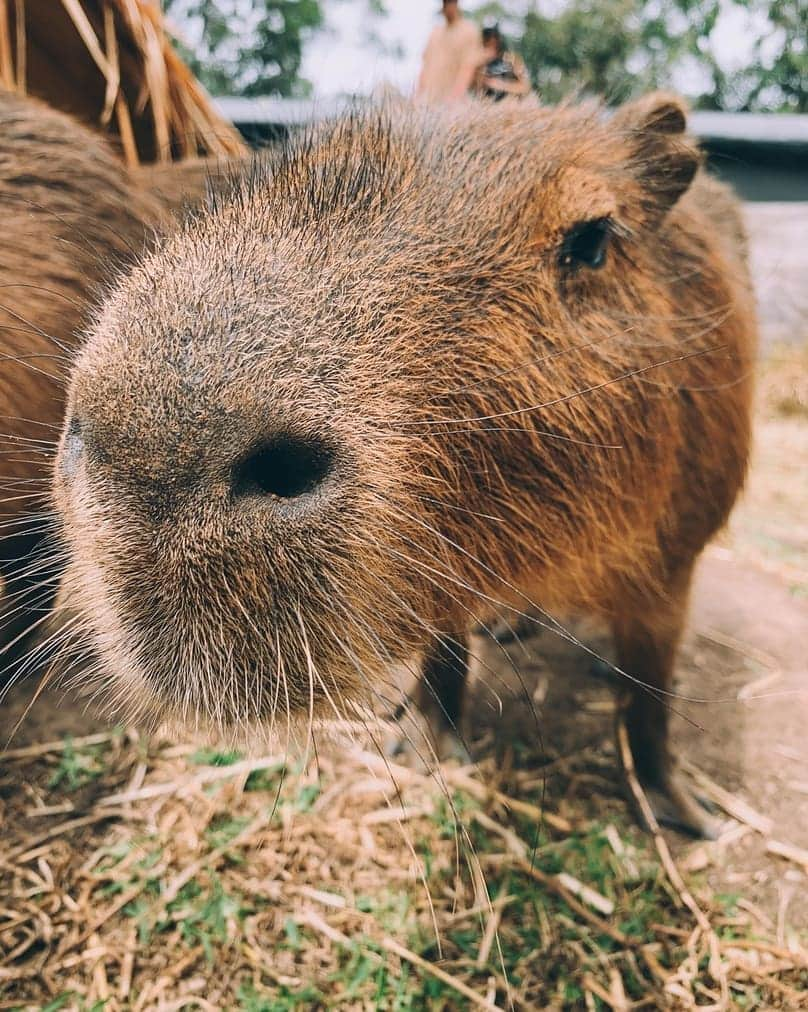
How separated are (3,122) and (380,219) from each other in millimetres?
1122

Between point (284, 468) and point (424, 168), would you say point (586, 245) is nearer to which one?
point (424, 168)

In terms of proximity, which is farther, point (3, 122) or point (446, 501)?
point (3, 122)

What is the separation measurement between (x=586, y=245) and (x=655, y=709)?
1728 millimetres

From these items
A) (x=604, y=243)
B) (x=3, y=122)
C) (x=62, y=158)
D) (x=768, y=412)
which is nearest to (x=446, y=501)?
(x=604, y=243)

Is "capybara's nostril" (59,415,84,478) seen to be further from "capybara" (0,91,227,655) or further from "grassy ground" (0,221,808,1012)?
"grassy ground" (0,221,808,1012)

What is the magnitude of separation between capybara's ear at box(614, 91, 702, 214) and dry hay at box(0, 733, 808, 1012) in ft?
5.51

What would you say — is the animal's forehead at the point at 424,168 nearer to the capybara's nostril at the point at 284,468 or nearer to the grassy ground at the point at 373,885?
the capybara's nostril at the point at 284,468

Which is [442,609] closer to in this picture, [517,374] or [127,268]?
[517,374]

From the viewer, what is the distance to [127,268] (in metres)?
1.75

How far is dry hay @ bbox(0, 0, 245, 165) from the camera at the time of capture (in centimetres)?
284

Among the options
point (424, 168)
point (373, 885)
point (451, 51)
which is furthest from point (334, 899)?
point (451, 51)

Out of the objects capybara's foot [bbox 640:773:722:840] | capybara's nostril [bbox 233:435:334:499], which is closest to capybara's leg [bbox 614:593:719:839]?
capybara's foot [bbox 640:773:722:840]

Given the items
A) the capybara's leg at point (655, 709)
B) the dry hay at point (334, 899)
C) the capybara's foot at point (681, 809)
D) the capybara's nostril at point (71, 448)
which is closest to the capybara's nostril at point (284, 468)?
the capybara's nostril at point (71, 448)

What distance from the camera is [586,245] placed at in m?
1.83
